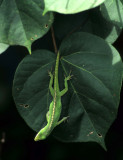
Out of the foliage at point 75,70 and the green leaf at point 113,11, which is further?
the green leaf at point 113,11

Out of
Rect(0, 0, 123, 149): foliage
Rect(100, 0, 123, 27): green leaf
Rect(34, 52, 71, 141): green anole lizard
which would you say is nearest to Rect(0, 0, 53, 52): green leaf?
Rect(0, 0, 123, 149): foliage

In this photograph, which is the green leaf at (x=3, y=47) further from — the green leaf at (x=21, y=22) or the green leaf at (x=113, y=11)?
the green leaf at (x=113, y=11)

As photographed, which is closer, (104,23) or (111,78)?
(111,78)

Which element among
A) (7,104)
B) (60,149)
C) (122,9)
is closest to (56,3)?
(122,9)

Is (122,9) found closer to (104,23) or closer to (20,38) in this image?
(104,23)

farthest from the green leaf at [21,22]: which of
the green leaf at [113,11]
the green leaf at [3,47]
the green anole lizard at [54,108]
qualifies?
the green leaf at [113,11]

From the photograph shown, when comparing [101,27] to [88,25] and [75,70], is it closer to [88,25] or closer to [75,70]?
[88,25]

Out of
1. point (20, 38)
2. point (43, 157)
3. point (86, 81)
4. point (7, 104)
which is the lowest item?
point (43, 157)
